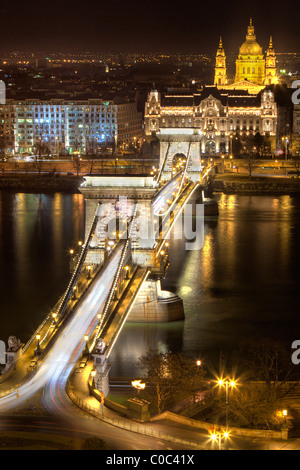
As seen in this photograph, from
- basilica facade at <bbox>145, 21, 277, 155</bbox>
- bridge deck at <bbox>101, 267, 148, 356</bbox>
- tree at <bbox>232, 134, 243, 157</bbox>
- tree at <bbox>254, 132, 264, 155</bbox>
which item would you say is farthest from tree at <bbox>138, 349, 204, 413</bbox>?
basilica facade at <bbox>145, 21, 277, 155</bbox>

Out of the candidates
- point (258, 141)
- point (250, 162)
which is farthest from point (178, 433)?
point (258, 141)

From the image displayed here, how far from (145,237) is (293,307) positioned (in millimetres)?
2404

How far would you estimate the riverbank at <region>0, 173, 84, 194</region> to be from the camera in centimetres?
2878

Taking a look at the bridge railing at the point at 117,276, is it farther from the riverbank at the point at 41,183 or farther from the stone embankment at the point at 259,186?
the riverbank at the point at 41,183

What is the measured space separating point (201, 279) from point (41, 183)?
1577 centimetres

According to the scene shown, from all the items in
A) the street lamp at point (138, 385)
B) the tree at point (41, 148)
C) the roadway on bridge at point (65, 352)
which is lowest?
the street lamp at point (138, 385)

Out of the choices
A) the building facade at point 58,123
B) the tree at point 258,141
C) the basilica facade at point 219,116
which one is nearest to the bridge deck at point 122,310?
the tree at point 258,141

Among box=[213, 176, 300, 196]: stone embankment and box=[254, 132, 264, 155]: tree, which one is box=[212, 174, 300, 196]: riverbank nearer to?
box=[213, 176, 300, 196]: stone embankment

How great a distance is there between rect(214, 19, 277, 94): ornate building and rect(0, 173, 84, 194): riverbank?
15982 mm

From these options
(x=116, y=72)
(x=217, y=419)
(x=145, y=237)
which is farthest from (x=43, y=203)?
(x=116, y=72)

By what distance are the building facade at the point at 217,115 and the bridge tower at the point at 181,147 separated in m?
12.0

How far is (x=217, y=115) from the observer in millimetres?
36438

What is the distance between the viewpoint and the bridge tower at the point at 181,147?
2211 cm
